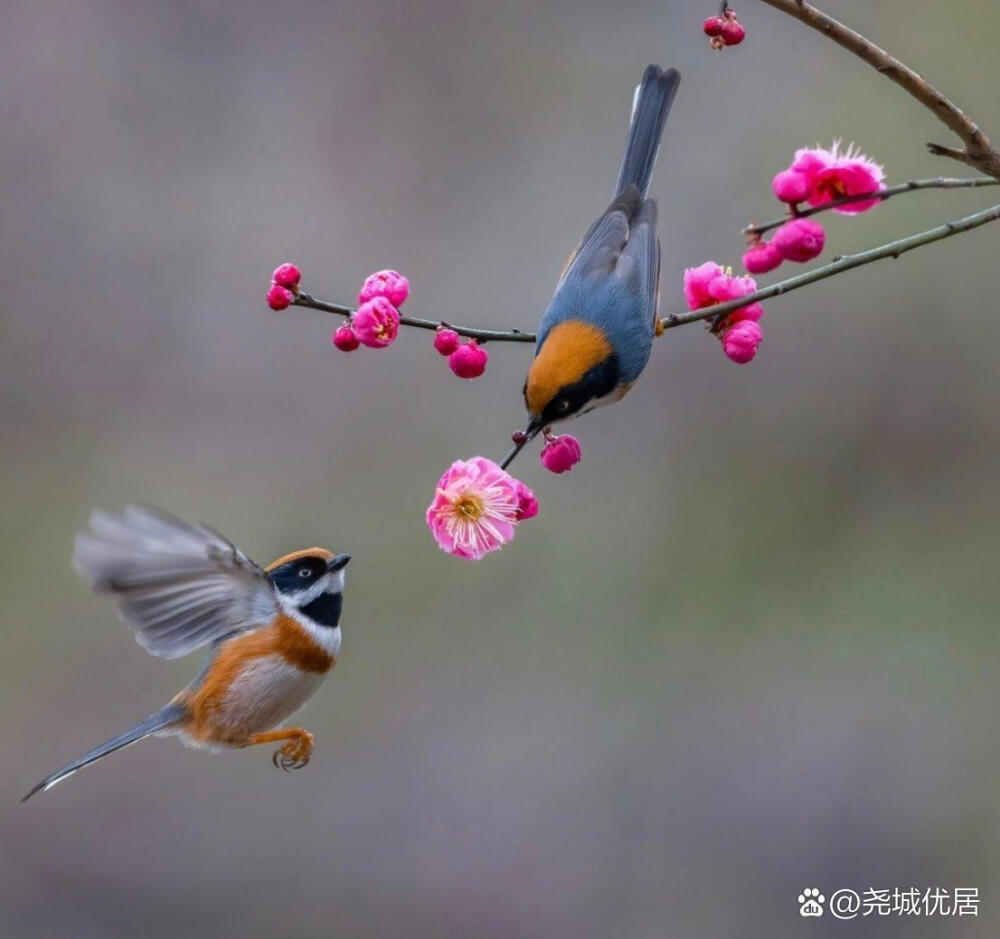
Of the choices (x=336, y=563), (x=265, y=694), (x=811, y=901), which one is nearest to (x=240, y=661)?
(x=265, y=694)

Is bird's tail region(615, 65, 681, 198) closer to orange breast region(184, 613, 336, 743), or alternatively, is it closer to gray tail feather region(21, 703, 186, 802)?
orange breast region(184, 613, 336, 743)

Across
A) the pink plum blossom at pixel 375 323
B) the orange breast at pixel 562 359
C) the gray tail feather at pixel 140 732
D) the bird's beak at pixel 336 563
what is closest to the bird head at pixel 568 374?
the orange breast at pixel 562 359

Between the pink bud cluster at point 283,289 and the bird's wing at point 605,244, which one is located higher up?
the bird's wing at point 605,244

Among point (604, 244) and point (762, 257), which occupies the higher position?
point (604, 244)

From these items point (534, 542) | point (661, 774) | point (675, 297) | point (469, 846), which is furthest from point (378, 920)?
point (675, 297)

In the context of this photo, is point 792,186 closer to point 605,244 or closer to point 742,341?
point 742,341

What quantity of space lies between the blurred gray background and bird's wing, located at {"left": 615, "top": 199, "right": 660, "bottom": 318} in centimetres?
247

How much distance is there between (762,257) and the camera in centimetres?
220

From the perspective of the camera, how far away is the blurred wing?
322cm

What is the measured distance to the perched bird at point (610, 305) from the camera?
108 inches

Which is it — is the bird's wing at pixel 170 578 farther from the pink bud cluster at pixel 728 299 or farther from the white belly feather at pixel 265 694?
the pink bud cluster at pixel 728 299

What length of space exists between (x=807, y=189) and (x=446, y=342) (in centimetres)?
72

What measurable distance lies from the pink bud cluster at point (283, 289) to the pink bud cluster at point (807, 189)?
2.86ft

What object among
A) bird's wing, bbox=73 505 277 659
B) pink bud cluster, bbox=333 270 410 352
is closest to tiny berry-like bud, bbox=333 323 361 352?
pink bud cluster, bbox=333 270 410 352
